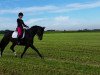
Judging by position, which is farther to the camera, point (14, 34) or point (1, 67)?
point (14, 34)

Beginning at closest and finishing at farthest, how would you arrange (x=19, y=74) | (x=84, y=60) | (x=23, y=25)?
(x=19, y=74)
(x=84, y=60)
(x=23, y=25)

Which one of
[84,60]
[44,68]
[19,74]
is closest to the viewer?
[19,74]

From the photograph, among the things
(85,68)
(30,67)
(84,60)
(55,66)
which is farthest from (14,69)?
(84,60)

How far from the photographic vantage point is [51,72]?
15.3 meters

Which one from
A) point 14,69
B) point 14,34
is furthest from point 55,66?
point 14,34

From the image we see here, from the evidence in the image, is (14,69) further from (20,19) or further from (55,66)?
(20,19)

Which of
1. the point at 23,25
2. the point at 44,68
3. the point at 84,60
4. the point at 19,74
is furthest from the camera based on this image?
the point at 23,25

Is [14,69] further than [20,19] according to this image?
No

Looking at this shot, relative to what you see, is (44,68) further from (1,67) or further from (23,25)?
(23,25)

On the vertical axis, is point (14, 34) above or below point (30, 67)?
above

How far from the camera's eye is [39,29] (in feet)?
70.1

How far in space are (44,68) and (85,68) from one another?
76.1 inches

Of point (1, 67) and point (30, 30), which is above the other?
point (30, 30)

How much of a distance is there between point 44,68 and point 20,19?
230 inches
